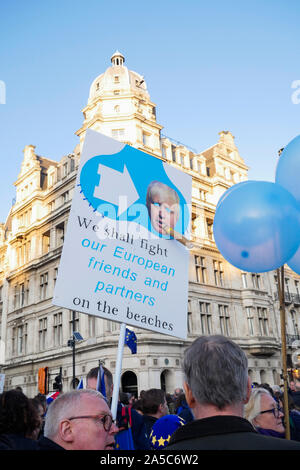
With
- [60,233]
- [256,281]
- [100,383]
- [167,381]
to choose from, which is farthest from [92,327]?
[100,383]

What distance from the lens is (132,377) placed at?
23047 millimetres

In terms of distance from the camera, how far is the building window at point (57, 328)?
86.2 ft

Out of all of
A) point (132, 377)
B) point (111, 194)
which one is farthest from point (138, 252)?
point (132, 377)

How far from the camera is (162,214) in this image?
5406 millimetres

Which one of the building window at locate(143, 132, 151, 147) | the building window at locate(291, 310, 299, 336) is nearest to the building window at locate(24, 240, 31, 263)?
the building window at locate(143, 132, 151, 147)

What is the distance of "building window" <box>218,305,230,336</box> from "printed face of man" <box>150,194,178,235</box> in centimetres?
2366

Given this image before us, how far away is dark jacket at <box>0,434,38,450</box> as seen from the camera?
7.38ft

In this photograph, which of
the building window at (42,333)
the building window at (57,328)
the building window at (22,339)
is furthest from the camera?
the building window at (22,339)

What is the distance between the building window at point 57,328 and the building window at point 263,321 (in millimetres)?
14588

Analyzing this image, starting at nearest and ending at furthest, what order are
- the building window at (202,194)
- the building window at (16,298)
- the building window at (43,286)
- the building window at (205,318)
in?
the building window at (205,318)
the building window at (43,286)
the building window at (202,194)
the building window at (16,298)

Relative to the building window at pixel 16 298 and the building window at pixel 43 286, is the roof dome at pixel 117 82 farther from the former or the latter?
the building window at pixel 16 298

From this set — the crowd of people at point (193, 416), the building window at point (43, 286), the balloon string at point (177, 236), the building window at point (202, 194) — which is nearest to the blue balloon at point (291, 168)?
the balloon string at point (177, 236)

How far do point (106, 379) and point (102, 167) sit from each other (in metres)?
2.57

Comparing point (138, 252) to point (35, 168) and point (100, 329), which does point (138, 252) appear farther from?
point (35, 168)
